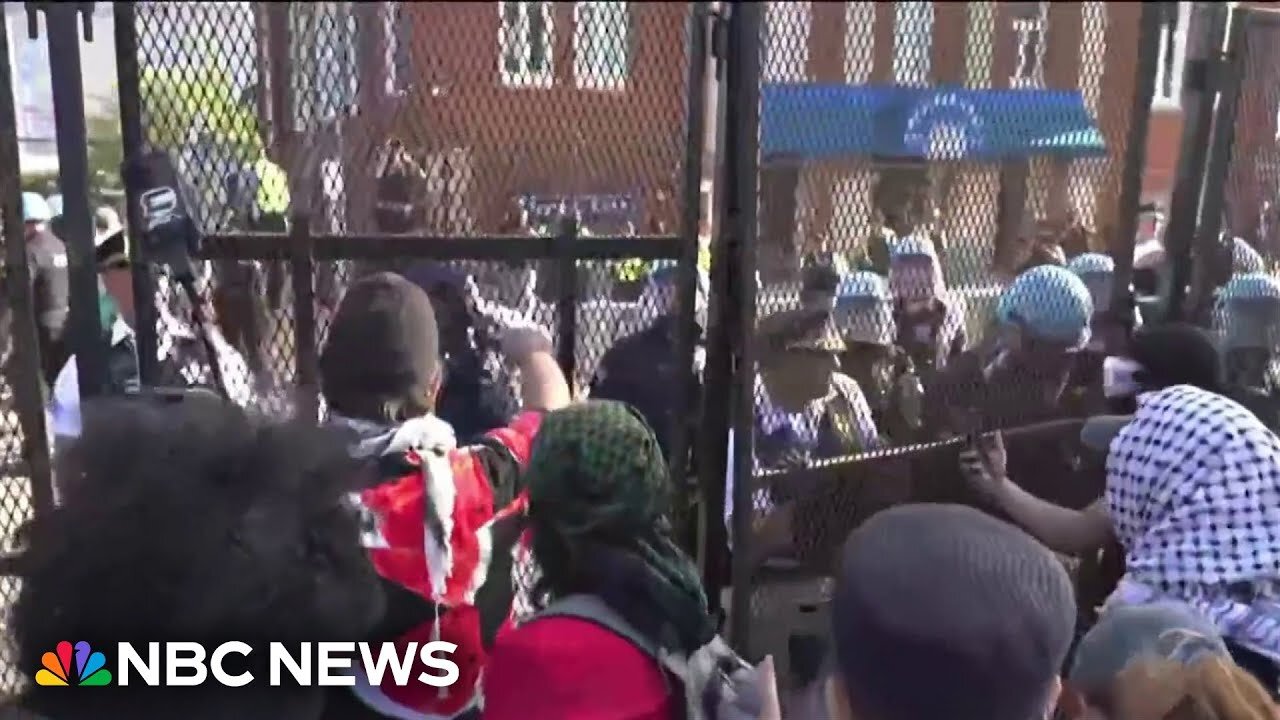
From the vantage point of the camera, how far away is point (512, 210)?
2135 mm

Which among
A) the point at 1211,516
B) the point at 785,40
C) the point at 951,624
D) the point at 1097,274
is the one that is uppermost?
the point at 785,40

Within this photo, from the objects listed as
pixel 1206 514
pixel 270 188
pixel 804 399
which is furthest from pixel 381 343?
pixel 1206 514

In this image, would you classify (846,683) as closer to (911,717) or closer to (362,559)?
(911,717)

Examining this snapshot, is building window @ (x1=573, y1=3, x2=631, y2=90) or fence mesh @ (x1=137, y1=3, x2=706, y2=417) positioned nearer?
fence mesh @ (x1=137, y1=3, x2=706, y2=417)

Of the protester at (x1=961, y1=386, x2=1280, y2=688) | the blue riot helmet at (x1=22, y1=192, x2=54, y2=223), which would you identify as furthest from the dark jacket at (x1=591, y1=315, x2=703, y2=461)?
the blue riot helmet at (x1=22, y1=192, x2=54, y2=223)

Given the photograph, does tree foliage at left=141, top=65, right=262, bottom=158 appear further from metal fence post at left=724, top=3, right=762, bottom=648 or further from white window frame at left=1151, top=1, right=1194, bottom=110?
white window frame at left=1151, top=1, right=1194, bottom=110

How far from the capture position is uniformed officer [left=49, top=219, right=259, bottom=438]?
77.5 inches

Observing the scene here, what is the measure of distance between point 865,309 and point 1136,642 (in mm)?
798

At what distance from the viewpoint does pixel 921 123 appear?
2.24 metres

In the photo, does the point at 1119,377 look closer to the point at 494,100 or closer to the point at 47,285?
the point at 494,100

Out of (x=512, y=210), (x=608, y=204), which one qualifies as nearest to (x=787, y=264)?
(x=608, y=204)

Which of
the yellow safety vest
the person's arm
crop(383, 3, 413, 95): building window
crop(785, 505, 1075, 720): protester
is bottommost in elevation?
the person's arm

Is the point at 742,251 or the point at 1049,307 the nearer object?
the point at 742,251

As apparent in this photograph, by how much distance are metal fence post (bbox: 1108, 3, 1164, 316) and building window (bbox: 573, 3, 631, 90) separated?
3.71ft
